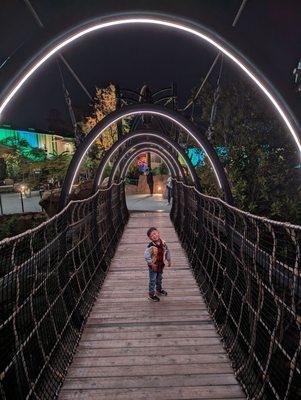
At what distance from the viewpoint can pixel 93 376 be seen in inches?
122

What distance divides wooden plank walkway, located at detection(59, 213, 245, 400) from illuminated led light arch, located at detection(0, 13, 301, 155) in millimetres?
2140

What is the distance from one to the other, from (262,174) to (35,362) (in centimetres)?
969

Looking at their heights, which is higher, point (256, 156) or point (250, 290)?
point (256, 156)

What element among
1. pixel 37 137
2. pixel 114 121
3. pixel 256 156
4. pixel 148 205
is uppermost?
pixel 37 137

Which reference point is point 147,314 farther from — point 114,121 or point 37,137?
point 37,137

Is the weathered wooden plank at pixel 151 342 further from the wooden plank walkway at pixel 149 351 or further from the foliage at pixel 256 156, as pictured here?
the foliage at pixel 256 156

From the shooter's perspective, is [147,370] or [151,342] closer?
[147,370]

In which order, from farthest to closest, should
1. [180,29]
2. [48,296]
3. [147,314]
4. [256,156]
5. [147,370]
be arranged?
[256,156]
[147,314]
[48,296]
[147,370]
[180,29]

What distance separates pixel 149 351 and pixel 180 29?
3074mm

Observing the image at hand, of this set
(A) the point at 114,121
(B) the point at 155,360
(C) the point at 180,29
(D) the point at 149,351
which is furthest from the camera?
(A) the point at 114,121

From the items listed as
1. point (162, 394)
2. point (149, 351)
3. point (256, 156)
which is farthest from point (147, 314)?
point (256, 156)

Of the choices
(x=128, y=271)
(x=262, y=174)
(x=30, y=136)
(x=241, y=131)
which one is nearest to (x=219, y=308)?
(x=128, y=271)

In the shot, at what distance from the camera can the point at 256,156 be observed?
13.2 metres

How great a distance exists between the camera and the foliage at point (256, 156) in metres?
12.5
